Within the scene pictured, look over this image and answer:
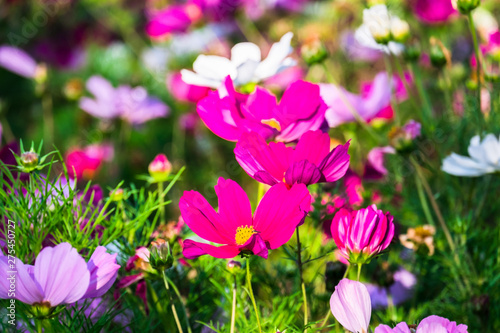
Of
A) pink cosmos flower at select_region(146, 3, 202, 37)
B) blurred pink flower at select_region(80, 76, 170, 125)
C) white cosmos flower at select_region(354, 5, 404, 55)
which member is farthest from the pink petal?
pink cosmos flower at select_region(146, 3, 202, 37)

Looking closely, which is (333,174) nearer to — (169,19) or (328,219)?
(328,219)

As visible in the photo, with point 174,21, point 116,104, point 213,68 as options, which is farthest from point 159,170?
point 174,21

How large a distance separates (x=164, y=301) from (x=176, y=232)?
6 centimetres

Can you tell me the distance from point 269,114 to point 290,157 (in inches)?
3.0

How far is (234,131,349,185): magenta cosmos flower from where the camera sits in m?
0.36

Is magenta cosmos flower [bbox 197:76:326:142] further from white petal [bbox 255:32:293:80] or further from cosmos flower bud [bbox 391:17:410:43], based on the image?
cosmos flower bud [bbox 391:17:410:43]

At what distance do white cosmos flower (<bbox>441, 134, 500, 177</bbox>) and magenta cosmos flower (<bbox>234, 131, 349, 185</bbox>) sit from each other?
161 millimetres

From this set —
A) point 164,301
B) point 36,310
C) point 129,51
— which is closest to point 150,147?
point 129,51

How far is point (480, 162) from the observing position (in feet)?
1.61

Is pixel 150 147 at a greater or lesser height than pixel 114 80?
lesser

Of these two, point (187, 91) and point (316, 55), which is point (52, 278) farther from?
point (187, 91)

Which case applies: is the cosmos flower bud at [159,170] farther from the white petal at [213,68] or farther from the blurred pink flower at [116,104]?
the blurred pink flower at [116,104]

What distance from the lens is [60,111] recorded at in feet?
5.02

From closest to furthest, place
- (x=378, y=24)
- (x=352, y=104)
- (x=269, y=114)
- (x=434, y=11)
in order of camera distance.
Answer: (x=269, y=114), (x=378, y=24), (x=352, y=104), (x=434, y=11)
